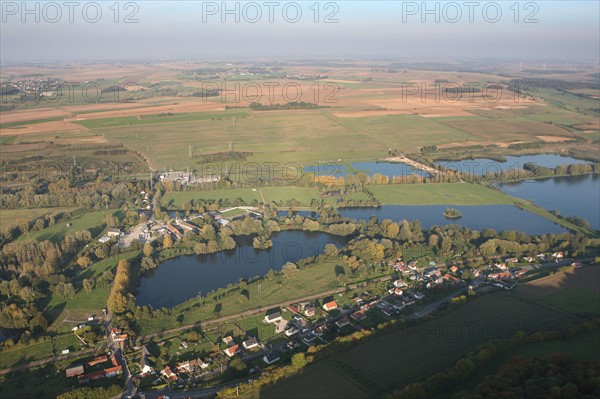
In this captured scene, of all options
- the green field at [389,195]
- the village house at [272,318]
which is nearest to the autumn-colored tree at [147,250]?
the green field at [389,195]

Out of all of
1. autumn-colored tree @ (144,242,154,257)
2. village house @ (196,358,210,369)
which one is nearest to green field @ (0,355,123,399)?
village house @ (196,358,210,369)

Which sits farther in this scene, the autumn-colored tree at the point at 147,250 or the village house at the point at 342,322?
the autumn-colored tree at the point at 147,250

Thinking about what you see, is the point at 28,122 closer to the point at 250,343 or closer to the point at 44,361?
the point at 44,361

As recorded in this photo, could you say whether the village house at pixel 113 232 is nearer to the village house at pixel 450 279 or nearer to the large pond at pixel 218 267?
the large pond at pixel 218 267

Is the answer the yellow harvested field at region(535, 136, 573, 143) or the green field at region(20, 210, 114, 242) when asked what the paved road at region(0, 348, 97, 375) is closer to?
the green field at region(20, 210, 114, 242)

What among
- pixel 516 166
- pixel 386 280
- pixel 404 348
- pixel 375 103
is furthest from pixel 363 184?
pixel 375 103

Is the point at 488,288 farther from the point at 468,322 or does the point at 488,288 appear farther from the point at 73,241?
the point at 73,241

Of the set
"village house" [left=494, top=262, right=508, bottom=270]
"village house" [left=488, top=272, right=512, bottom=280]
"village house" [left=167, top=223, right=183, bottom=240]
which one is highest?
"village house" [left=167, top=223, right=183, bottom=240]
